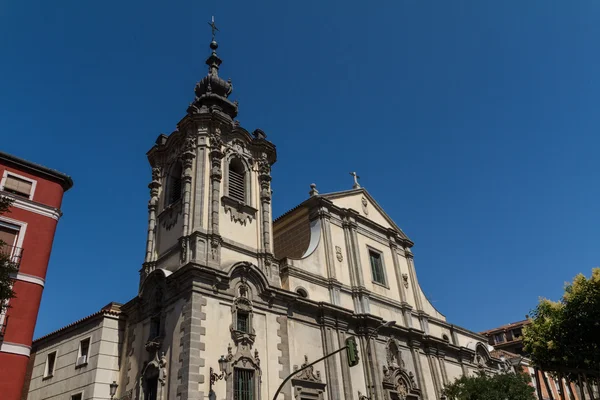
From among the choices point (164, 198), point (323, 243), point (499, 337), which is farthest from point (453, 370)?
point (499, 337)

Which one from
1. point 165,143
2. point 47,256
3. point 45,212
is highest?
point 165,143

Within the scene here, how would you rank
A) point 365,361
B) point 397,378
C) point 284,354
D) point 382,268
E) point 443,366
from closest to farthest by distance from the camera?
point 284,354 < point 365,361 < point 397,378 < point 443,366 < point 382,268

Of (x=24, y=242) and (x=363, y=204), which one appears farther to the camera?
(x=363, y=204)

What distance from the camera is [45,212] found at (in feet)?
66.8

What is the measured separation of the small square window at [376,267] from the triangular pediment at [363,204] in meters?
2.23

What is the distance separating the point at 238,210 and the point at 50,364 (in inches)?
471

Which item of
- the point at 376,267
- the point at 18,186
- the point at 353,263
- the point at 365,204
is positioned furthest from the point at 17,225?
the point at 365,204

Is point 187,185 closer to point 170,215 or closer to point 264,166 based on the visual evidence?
point 170,215

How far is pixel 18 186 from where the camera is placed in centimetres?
2028

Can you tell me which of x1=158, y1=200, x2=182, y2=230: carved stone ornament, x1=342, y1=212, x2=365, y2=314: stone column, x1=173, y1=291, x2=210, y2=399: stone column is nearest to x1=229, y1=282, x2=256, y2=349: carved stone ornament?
x1=173, y1=291, x2=210, y2=399: stone column

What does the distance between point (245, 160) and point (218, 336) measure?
32.2 feet

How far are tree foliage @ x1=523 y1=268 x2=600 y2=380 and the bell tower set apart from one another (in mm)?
15310

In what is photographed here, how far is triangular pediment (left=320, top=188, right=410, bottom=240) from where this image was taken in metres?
30.8

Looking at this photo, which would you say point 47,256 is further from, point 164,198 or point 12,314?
point 164,198
